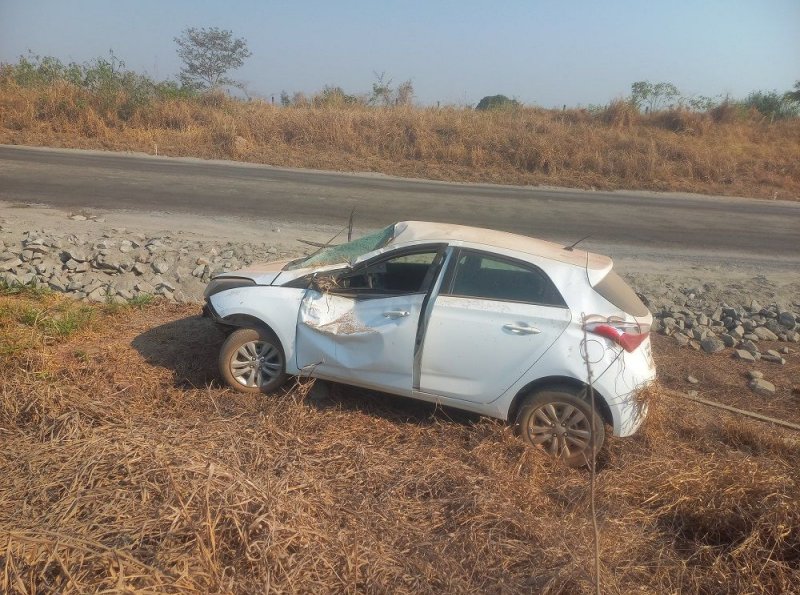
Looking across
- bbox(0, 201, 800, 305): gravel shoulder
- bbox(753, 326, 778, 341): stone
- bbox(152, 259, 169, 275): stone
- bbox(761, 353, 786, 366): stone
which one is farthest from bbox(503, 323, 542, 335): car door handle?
bbox(152, 259, 169, 275): stone

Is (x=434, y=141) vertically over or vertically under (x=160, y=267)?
over

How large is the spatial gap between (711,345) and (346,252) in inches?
175

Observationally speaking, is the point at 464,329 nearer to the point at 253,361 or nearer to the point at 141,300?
the point at 253,361

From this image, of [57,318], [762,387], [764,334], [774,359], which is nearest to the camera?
[762,387]

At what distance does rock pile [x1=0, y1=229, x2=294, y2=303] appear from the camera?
8.53 metres

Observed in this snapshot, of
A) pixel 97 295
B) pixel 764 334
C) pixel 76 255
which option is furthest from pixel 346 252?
pixel 764 334

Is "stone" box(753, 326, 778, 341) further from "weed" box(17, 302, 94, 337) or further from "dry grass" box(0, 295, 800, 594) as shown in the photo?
"weed" box(17, 302, 94, 337)

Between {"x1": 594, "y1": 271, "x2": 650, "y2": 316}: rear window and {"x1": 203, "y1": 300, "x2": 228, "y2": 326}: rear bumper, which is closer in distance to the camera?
{"x1": 594, "y1": 271, "x2": 650, "y2": 316}: rear window

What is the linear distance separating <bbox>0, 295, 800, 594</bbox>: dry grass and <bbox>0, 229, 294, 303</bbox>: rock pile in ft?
8.66

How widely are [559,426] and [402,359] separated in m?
1.28

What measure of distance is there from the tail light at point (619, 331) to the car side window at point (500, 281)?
282 mm

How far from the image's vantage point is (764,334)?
27.7 feet

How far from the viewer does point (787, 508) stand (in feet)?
13.3

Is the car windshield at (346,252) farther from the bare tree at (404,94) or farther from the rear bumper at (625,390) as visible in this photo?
the bare tree at (404,94)
